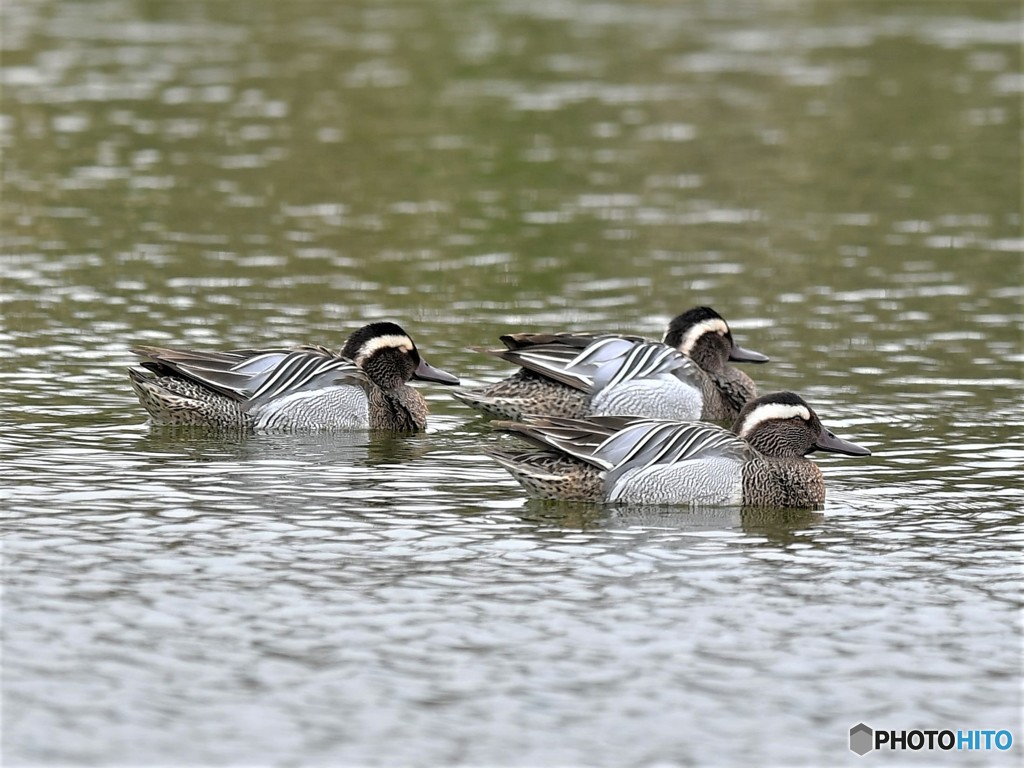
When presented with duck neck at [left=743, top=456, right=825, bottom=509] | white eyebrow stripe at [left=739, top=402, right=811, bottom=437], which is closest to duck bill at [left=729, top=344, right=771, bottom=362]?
white eyebrow stripe at [left=739, top=402, right=811, bottom=437]

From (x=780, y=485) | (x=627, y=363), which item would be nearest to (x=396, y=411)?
(x=627, y=363)

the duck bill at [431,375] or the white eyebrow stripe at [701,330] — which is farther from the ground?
the white eyebrow stripe at [701,330]

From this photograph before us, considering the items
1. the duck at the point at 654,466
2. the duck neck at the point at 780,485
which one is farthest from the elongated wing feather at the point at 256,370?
the duck neck at the point at 780,485

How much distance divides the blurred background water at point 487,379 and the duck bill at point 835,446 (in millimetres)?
276

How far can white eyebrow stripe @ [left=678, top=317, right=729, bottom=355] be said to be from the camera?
1639 cm

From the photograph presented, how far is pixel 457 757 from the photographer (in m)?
8.48

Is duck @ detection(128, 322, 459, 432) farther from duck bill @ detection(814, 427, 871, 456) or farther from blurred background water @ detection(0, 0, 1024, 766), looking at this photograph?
duck bill @ detection(814, 427, 871, 456)

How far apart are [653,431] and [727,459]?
53 cm

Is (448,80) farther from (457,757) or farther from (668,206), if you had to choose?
(457,757)

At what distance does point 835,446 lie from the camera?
13445 millimetres

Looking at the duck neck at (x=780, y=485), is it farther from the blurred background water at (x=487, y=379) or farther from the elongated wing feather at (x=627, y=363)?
the elongated wing feather at (x=627, y=363)

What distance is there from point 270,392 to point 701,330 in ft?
12.6

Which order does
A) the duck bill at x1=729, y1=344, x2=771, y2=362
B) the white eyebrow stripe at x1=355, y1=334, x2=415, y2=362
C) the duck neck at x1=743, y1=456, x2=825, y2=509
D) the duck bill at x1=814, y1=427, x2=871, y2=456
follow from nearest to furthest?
1. the duck neck at x1=743, y1=456, x2=825, y2=509
2. the duck bill at x1=814, y1=427, x2=871, y2=456
3. the white eyebrow stripe at x1=355, y1=334, x2=415, y2=362
4. the duck bill at x1=729, y1=344, x2=771, y2=362
